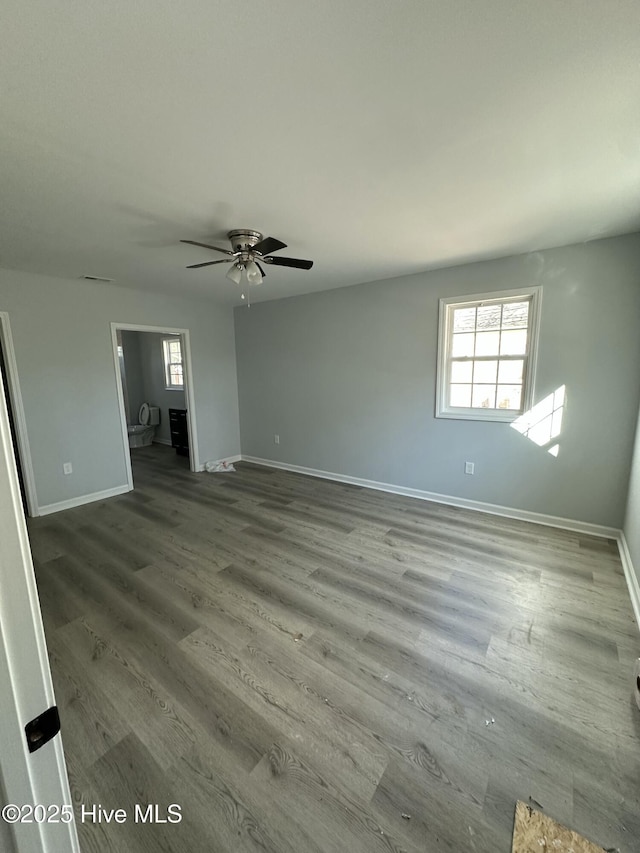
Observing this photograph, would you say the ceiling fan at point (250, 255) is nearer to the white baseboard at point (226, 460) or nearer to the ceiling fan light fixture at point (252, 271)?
the ceiling fan light fixture at point (252, 271)

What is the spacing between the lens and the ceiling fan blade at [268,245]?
2287mm

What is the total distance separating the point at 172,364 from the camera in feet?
21.9

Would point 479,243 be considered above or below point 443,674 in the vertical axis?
above

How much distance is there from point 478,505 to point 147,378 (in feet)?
21.9

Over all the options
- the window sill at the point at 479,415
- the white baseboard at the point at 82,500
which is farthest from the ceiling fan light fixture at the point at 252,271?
the white baseboard at the point at 82,500

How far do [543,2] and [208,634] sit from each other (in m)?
2.97

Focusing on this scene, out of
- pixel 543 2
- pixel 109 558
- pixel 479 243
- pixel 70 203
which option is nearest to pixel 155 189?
pixel 70 203

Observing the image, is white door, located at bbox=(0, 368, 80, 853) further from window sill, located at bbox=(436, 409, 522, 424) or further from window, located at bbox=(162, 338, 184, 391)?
window, located at bbox=(162, 338, 184, 391)

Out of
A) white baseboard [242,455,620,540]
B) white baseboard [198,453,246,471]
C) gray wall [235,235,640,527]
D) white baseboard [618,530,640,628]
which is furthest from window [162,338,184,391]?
white baseboard [618,530,640,628]

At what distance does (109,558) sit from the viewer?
9.27ft

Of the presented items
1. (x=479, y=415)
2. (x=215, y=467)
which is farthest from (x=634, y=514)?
(x=215, y=467)

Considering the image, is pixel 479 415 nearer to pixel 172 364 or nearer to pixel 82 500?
pixel 82 500

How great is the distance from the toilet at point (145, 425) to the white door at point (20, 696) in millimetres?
6922

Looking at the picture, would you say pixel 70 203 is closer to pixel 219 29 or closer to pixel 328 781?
pixel 219 29
